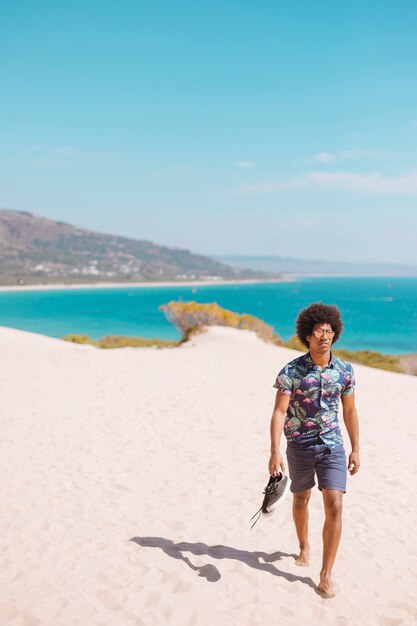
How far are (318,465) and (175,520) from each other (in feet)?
6.45

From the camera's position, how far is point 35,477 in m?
6.21

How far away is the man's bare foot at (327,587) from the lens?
3725 millimetres

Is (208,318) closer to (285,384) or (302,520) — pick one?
(302,520)

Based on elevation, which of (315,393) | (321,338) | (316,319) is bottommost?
(315,393)

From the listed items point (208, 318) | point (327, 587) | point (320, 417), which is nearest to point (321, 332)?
point (320, 417)

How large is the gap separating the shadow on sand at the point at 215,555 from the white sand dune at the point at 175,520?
2cm

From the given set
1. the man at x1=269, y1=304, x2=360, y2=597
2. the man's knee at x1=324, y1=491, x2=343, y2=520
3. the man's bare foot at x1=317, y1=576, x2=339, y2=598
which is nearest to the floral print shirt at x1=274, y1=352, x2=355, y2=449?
the man at x1=269, y1=304, x2=360, y2=597

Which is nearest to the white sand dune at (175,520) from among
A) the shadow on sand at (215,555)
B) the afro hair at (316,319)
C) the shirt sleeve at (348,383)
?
the shadow on sand at (215,555)

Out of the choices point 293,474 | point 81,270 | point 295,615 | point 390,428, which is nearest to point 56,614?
point 295,615

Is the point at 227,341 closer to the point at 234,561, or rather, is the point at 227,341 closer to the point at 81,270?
the point at 234,561

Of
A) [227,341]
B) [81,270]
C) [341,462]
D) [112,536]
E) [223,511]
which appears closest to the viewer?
[341,462]

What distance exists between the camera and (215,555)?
14.4ft

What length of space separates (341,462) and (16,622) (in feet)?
7.48

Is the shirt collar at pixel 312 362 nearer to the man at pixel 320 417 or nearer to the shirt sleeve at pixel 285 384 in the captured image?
the man at pixel 320 417
